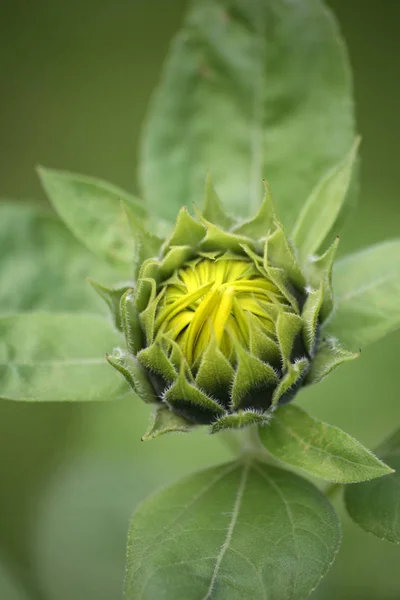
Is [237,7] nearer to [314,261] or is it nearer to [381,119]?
[314,261]

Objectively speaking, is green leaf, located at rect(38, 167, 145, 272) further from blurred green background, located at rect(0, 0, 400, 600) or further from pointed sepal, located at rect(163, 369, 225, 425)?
pointed sepal, located at rect(163, 369, 225, 425)

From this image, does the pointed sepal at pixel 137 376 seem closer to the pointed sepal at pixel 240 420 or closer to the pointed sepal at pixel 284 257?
the pointed sepal at pixel 240 420

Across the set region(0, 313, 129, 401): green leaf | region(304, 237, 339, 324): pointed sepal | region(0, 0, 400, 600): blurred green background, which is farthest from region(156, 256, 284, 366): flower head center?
region(0, 0, 400, 600): blurred green background

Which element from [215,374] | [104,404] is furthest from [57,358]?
[104,404]

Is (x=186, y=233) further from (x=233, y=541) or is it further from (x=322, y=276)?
(x=233, y=541)

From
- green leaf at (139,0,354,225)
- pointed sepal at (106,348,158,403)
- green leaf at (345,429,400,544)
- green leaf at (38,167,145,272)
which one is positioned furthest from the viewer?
green leaf at (139,0,354,225)
